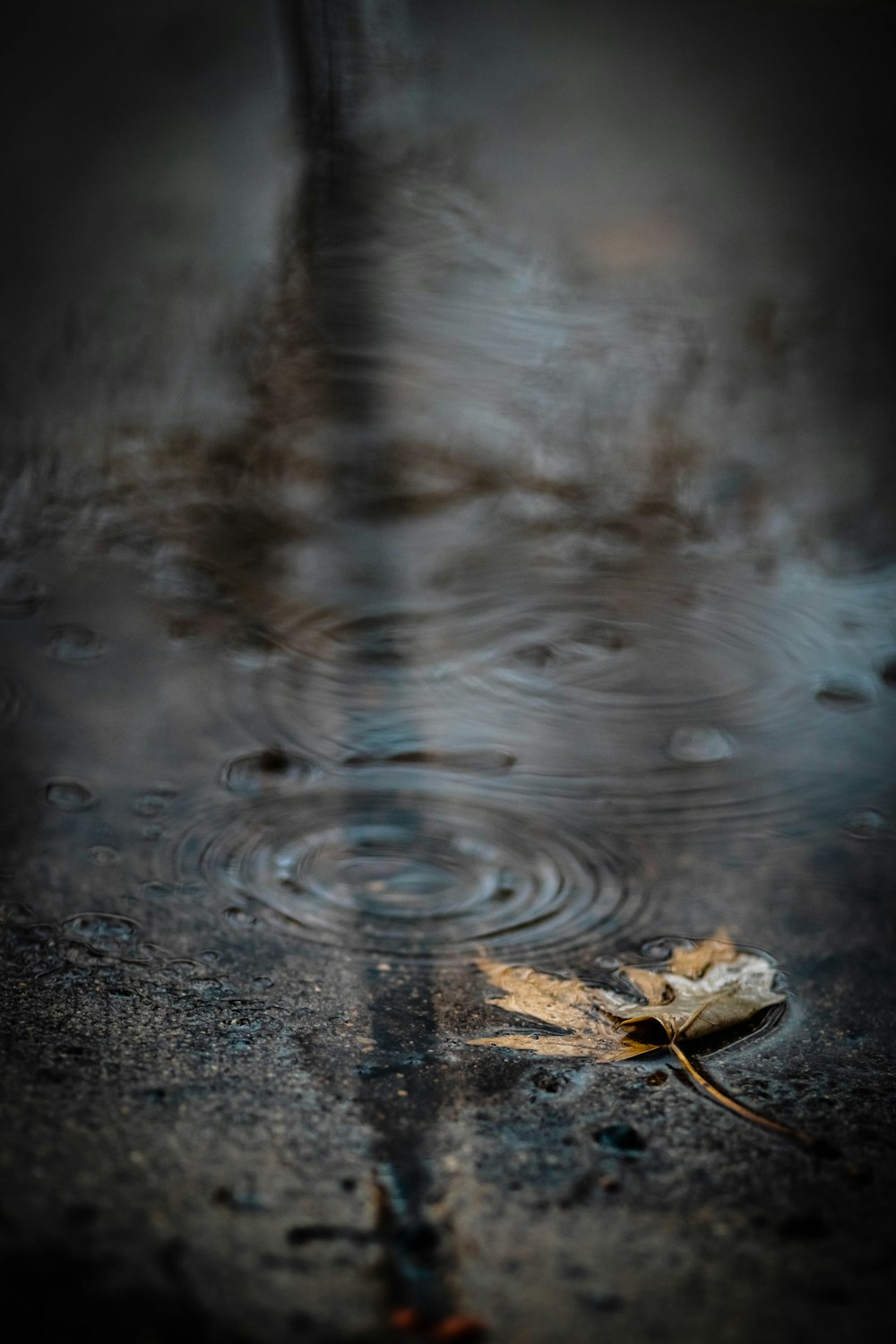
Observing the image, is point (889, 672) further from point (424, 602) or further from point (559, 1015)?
A: point (559, 1015)

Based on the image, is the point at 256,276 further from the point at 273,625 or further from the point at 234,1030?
the point at 234,1030

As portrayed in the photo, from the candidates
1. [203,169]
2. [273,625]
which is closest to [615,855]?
[273,625]

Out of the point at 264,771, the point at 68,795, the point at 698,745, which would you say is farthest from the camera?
the point at 698,745

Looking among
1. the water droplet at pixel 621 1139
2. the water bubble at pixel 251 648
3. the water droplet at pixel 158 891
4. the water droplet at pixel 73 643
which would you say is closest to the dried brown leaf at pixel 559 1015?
the water droplet at pixel 621 1139

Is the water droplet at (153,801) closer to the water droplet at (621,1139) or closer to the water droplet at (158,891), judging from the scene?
the water droplet at (158,891)

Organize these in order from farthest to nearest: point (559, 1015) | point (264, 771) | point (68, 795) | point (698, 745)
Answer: point (698, 745), point (264, 771), point (68, 795), point (559, 1015)

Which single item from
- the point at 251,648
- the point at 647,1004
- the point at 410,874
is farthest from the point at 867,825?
the point at 251,648
